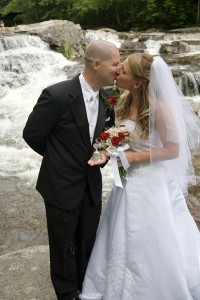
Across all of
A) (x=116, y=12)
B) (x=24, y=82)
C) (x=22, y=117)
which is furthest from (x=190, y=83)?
(x=116, y=12)

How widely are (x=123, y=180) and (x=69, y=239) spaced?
484mm

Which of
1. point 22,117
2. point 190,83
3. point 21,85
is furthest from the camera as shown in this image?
point 21,85

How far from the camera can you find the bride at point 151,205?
223cm

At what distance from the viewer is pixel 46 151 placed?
227cm

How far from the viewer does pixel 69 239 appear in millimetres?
2357

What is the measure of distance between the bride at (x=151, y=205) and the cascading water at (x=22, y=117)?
84.4 inches

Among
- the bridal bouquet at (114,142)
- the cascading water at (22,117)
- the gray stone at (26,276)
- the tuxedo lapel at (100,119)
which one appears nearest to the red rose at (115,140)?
the bridal bouquet at (114,142)

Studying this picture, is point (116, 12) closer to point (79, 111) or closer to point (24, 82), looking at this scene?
point (24, 82)

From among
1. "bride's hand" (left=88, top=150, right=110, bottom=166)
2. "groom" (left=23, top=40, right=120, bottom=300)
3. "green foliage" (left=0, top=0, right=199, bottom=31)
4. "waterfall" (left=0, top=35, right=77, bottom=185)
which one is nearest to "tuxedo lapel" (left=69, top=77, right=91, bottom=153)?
"groom" (left=23, top=40, right=120, bottom=300)

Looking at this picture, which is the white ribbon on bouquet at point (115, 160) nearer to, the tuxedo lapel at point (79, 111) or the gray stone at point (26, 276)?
the tuxedo lapel at point (79, 111)

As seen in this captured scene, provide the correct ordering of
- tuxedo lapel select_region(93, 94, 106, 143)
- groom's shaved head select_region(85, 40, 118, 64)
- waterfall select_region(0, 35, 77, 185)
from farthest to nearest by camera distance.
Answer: waterfall select_region(0, 35, 77, 185), tuxedo lapel select_region(93, 94, 106, 143), groom's shaved head select_region(85, 40, 118, 64)

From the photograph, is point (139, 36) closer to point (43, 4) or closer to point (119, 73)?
point (43, 4)

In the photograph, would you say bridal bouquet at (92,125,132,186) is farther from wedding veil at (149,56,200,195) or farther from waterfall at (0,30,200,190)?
waterfall at (0,30,200,190)

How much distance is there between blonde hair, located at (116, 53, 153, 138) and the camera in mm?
2221
